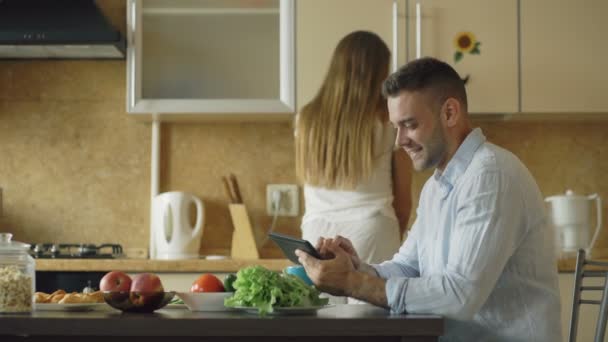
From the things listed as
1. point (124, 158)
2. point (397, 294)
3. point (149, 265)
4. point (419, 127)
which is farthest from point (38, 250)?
point (397, 294)

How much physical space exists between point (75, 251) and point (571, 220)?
77.5 inches

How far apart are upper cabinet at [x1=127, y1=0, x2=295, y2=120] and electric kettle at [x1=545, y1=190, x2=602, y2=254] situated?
112 cm

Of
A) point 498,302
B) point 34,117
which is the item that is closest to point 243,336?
point 498,302

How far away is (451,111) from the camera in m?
2.00

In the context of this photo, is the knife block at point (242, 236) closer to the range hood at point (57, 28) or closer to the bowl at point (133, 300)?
the range hood at point (57, 28)

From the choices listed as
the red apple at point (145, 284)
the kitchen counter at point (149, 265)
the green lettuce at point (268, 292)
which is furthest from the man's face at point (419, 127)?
the kitchen counter at point (149, 265)

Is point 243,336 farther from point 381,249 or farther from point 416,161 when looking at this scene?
point 381,249

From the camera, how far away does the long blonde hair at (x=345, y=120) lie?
2.97 m

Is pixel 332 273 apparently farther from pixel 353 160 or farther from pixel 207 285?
pixel 353 160

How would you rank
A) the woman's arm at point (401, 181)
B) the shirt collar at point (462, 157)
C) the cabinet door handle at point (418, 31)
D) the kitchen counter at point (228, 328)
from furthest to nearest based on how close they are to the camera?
the cabinet door handle at point (418, 31), the woman's arm at point (401, 181), the shirt collar at point (462, 157), the kitchen counter at point (228, 328)

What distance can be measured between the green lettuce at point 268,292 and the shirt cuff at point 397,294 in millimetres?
130

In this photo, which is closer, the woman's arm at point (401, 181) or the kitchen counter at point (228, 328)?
the kitchen counter at point (228, 328)

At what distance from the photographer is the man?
1.75 metres

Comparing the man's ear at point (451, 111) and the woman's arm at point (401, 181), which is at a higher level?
the man's ear at point (451, 111)
